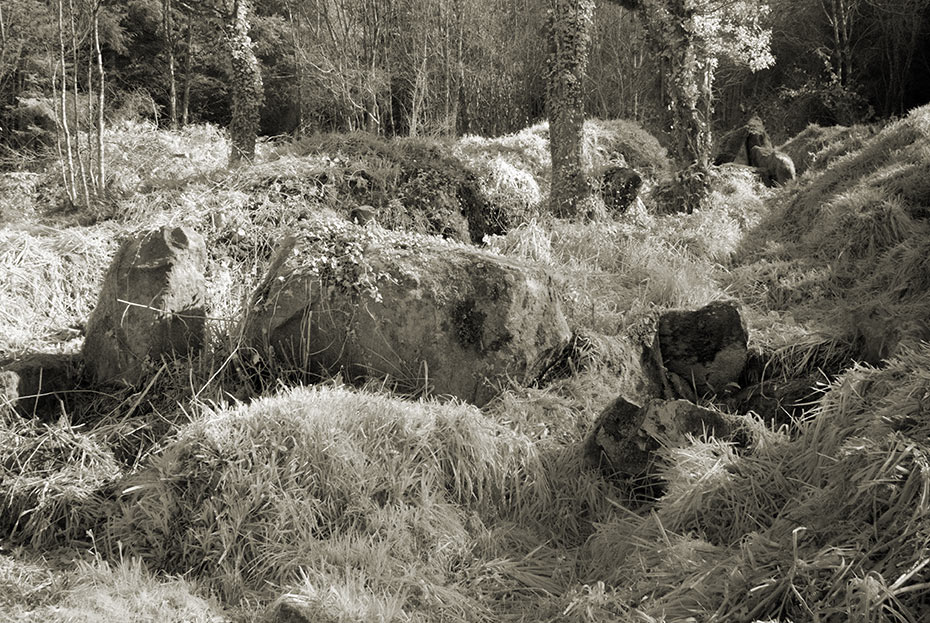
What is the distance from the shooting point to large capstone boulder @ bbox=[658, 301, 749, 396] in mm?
3912

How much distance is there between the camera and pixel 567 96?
291 inches

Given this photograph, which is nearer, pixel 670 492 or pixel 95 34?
pixel 670 492

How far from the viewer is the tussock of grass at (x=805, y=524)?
2.15 meters

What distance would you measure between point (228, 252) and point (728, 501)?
12.4ft

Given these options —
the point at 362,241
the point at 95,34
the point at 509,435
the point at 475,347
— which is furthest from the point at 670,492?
the point at 95,34

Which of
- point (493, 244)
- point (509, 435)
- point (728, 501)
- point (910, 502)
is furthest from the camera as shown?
point (493, 244)

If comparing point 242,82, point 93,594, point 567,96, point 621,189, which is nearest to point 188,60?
point 242,82

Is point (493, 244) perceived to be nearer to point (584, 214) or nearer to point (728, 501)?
point (584, 214)

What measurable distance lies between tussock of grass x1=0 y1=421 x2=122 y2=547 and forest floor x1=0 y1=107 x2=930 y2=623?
0.01 m

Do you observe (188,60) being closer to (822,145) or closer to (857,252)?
(822,145)

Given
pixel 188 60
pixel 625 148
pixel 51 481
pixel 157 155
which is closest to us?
pixel 51 481

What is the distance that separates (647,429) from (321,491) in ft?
4.56

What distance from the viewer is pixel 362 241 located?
433cm

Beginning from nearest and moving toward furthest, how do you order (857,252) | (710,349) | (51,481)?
(51,481) → (710,349) → (857,252)
